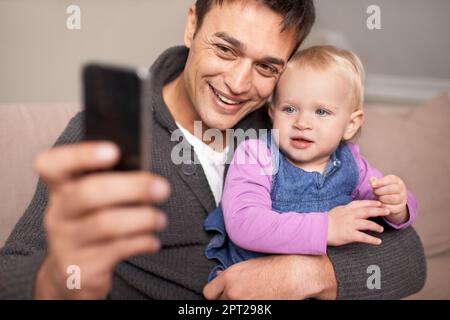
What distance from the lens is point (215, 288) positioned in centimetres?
108

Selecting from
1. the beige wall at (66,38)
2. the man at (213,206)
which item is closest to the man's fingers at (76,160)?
the man at (213,206)

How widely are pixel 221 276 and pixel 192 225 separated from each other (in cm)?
15

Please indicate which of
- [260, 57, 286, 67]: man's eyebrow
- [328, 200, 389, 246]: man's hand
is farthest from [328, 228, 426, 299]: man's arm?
[260, 57, 286, 67]: man's eyebrow

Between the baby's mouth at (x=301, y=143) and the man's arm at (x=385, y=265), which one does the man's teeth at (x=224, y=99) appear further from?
the man's arm at (x=385, y=265)

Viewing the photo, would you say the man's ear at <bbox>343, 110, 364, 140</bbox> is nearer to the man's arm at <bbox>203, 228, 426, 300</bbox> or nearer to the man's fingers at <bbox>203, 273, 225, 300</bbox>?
the man's arm at <bbox>203, 228, 426, 300</bbox>

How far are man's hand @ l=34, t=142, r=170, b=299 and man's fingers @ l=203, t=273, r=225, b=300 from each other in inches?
18.5

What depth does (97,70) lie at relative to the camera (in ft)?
2.01

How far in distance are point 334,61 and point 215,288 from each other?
0.60m

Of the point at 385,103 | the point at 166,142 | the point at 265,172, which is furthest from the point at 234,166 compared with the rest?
the point at 385,103

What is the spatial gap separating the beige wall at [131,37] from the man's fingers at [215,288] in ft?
3.88

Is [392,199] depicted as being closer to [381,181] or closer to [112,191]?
[381,181]

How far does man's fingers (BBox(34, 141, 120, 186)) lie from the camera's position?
1.90 feet

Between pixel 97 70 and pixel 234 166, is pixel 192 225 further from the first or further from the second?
pixel 97 70
